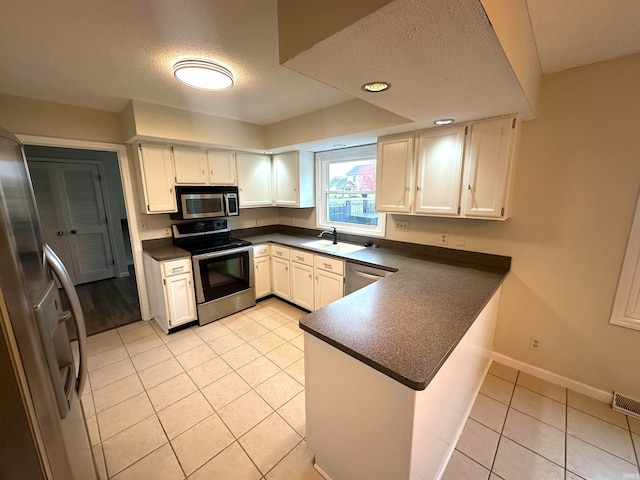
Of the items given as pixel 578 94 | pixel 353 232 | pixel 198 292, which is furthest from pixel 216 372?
pixel 578 94

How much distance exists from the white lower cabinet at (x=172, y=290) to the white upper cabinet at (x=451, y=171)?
7.52 feet

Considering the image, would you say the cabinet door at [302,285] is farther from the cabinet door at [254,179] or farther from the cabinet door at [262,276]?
the cabinet door at [254,179]

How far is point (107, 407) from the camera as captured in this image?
2.00m

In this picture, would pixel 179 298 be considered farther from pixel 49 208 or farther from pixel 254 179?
pixel 49 208

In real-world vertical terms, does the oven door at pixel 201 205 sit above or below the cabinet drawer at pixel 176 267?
above

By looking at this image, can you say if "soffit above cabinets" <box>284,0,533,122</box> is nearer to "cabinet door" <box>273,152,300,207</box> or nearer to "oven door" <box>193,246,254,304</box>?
"cabinet door" <box>273,152,300,207</box>

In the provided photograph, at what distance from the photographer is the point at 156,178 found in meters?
2.87

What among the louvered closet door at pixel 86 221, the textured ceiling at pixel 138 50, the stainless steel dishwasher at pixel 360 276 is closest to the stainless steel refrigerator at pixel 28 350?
the textured ceiling at pixel 138 50

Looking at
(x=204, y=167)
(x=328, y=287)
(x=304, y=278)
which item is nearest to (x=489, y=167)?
(x=328, y=287)

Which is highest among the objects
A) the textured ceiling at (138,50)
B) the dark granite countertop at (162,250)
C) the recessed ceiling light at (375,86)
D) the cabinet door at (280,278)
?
the textured ceiling at (138,50)

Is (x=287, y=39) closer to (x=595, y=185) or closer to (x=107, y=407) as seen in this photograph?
(x=595, y=185)

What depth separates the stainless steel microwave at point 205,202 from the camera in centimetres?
308

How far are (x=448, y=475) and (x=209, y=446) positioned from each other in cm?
146

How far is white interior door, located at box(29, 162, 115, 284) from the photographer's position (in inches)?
156
